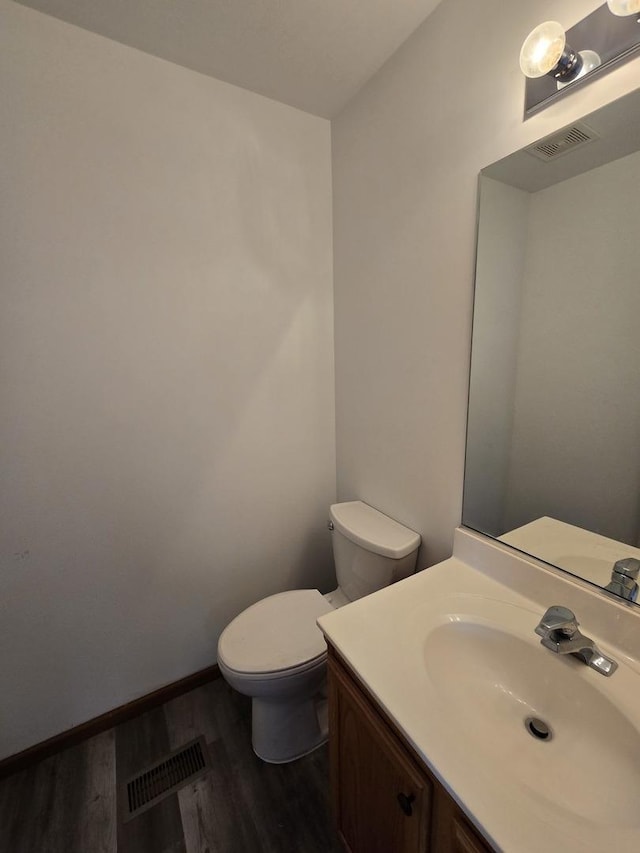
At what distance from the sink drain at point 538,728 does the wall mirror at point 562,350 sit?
1.06ft

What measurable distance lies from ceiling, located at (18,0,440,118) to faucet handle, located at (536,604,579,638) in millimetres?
1664

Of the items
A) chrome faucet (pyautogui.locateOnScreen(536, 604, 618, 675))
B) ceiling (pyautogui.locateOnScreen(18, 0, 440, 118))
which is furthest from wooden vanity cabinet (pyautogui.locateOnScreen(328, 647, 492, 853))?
ceiling (pyautogui.locateOnScreen(18, 0, 440, 118))

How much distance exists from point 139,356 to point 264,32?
1.12 metres

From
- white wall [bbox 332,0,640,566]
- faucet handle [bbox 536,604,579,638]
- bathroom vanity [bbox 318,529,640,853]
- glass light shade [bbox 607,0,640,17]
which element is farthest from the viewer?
white wall [bbox 332,0,640,566]

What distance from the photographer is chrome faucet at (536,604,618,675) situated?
0.71 meters

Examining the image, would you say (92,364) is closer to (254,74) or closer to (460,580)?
(254,74)

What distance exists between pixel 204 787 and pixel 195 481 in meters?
1.08

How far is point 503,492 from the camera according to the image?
3.36 ft

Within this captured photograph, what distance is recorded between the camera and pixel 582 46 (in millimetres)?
719

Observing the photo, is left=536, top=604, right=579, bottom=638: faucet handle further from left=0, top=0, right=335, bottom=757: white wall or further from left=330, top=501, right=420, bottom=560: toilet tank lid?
left=0, top=0, right=335, bottom=757: white wall

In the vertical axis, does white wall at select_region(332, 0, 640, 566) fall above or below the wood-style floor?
above

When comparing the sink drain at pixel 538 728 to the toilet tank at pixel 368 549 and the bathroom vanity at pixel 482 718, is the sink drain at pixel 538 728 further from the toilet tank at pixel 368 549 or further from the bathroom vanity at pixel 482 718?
the toilet tank at pixel 368 549

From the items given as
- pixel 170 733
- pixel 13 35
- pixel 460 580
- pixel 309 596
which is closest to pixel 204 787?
pixel 170 733

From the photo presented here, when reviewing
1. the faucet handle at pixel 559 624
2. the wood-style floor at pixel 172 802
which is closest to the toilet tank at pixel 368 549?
the faucet handle at pixel 559 624
